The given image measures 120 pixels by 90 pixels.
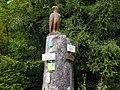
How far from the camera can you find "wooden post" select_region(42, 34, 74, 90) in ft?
18.1

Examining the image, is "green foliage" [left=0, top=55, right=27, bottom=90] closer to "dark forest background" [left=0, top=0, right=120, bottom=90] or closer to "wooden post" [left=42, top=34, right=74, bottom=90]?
"dark forest background" [left=0, top=0, right=120, bottom=90]

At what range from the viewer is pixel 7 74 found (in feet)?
27.5

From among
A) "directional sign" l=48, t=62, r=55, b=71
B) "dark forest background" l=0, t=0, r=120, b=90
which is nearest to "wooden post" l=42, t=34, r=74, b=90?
"directional sign" l=48, t=62, r=55, b=71

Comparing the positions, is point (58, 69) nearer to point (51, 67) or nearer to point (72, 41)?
point (51, 67)

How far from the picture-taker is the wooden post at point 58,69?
218 inches

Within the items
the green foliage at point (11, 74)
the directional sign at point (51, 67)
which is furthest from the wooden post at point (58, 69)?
the green foliage at point (11, 74)

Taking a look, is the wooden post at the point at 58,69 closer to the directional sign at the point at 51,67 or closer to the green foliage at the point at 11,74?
the directional sign at the point at 51,67

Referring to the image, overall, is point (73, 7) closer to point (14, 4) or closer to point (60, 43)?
point (14, 4)

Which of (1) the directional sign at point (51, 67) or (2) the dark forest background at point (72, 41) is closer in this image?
(1) the directional sign at point (51, 67)

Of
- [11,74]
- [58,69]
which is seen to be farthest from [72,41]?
[58,69]

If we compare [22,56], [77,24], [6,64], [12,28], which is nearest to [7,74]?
[6,64]

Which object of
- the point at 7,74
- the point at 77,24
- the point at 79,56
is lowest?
the point at 7,74

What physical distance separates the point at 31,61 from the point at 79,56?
4.78 feet

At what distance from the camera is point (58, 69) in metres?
5.56
